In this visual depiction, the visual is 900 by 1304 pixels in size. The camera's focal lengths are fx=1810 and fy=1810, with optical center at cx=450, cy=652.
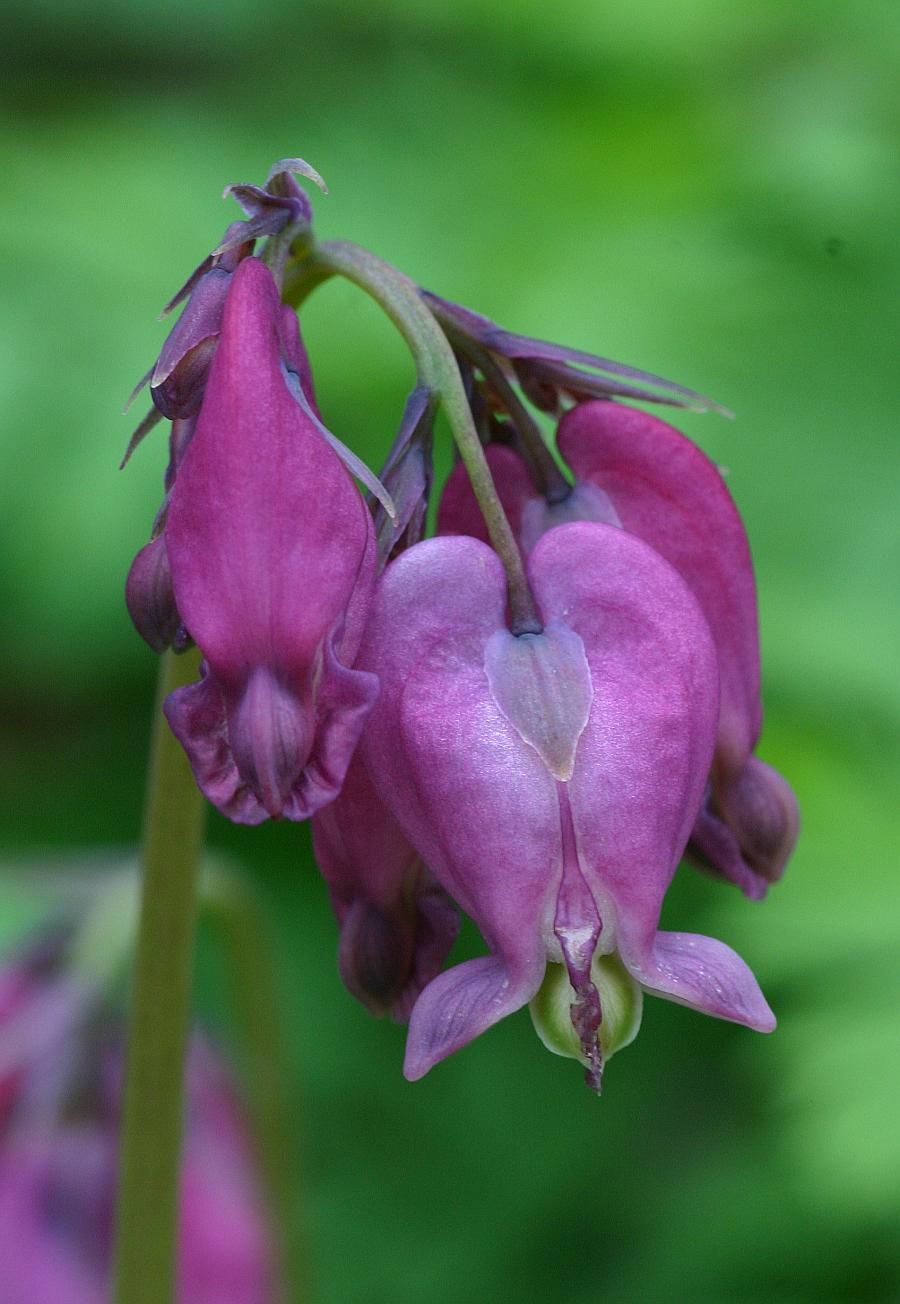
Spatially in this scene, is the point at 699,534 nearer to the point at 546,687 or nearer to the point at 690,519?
the point at 690,519

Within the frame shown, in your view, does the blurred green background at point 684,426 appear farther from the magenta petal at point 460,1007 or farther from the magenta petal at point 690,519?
the magenta petal at point 460,1007

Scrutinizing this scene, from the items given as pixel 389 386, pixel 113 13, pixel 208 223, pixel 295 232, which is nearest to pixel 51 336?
pixel 208 223

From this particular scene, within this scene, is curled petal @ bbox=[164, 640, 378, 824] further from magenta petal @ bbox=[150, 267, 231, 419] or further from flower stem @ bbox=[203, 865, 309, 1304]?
flower stem @ bbox=[203, 865, 309, 1304]

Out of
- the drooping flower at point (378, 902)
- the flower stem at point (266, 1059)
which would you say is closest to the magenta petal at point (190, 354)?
the drooping flower at point (378, 902)

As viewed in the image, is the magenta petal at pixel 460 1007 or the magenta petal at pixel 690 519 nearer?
the magenta petal at pixel 460 1007

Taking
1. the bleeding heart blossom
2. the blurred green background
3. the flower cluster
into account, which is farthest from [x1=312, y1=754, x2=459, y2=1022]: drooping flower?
the blurred green background

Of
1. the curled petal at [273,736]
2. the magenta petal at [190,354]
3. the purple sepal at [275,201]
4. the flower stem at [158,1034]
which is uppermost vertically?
the purple sepal at [275,201]
